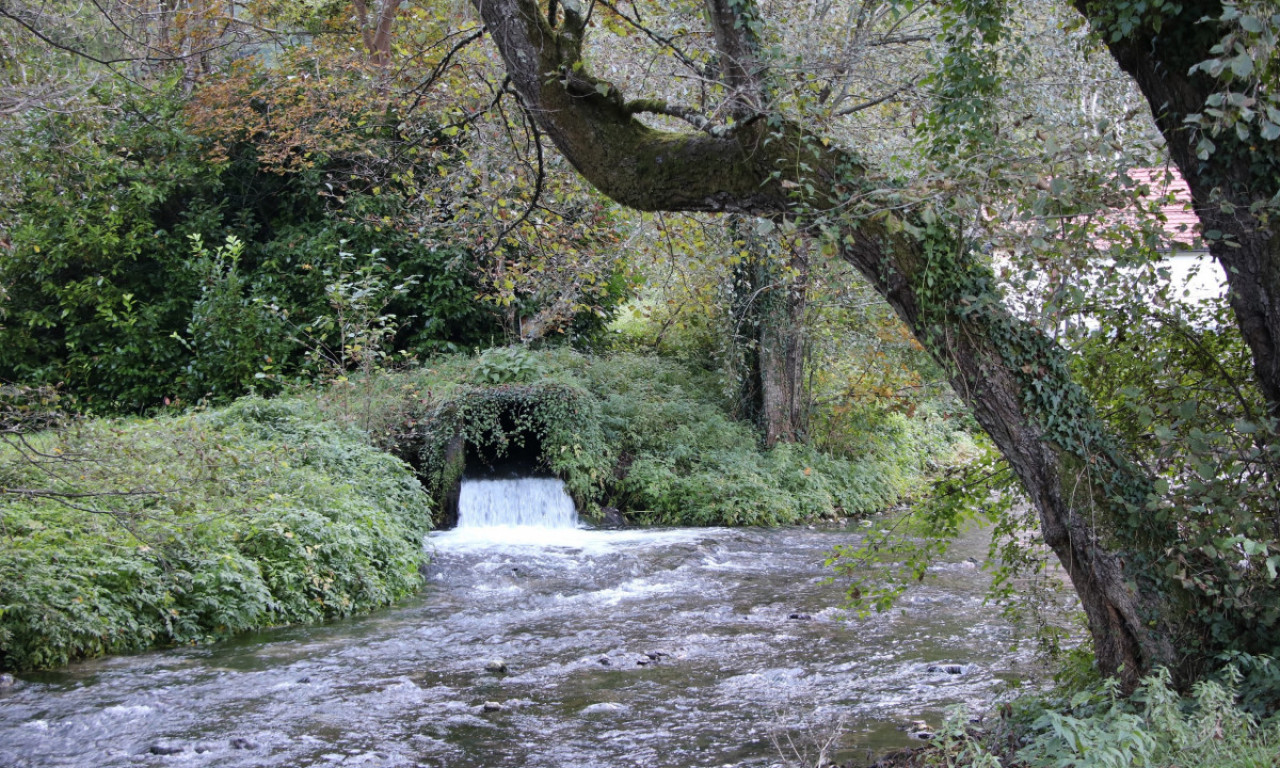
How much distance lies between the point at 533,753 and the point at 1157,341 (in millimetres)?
4139

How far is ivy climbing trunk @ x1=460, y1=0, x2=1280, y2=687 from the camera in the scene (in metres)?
4.77

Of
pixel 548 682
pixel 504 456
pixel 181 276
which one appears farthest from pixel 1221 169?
pixel 181 276

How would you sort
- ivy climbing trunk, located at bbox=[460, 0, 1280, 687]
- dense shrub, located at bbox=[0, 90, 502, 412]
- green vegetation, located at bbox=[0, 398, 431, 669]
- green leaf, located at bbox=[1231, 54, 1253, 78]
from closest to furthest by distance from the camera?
green leaf, located at bbox=[1231, 54, 1253, 78], ivy climbing trunk, located at bbox=[460, 0, 1280, 687], green vegetation, located at bbox=[0, 398, 431, 669], dense shrub, located at bbox=[0, 90, 502, 412]

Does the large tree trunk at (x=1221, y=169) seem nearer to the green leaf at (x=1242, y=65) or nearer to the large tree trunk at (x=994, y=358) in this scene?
the large tree trunk at (x=994, y=358)

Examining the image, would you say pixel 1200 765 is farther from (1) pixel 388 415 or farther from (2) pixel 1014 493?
(1) pixel 388 415

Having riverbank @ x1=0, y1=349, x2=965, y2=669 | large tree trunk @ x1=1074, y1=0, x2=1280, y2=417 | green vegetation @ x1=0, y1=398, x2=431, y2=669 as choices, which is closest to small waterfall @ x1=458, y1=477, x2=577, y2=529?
riverbank @ x1=0, y1=349, x2=965, y2=669

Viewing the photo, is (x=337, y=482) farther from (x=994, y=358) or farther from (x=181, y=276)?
(x=181, y=276)

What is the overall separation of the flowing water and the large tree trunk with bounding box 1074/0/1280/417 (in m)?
3.03

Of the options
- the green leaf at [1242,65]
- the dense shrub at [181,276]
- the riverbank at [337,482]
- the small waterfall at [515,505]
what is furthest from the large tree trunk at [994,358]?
the dense shrub at [181,276]

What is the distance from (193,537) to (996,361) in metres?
7.09

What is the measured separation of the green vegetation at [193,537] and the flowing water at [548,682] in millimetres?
329

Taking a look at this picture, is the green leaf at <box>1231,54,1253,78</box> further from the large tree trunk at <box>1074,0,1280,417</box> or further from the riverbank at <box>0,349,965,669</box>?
the riverbank at <box>0,349,965,669</box>

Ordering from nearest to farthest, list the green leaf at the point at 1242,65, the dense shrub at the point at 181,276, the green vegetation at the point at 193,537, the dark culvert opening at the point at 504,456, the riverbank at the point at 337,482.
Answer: the green leaf at the point at 1242,65
the green vegetation at the point at 193,537
the riverbank at the point at 337,482
the dark culvert opening at the point at 504,456
the dense shrub at the point at 181,276

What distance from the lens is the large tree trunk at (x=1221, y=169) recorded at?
14.0 ft
